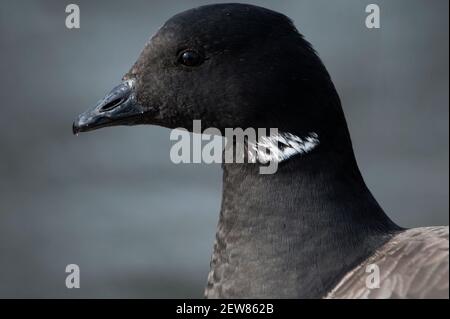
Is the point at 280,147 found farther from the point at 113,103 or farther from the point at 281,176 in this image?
the point at 113,103

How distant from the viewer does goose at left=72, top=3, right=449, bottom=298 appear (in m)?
4.41

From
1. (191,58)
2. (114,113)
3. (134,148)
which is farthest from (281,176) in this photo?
(134,148)

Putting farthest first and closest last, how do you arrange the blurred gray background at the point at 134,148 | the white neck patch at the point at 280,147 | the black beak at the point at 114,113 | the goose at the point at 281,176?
1. the blurred gray background at the point at 134,148
2. the black beak at the point at 114,113
3. the white neck patch at the point at 280,147
4. the goose at the point at 281,176

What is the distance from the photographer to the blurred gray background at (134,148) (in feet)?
32.9

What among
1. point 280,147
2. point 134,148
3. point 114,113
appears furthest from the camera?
point 134,148

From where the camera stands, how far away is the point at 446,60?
11766 mm

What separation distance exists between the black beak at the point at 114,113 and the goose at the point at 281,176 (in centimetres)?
2

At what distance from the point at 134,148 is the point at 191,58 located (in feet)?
19.8

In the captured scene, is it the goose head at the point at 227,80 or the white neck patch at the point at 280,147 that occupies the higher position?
the goose head at the point at 227,80

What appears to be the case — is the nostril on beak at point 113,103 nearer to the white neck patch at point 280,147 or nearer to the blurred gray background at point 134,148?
the white neck patch at point 280,147

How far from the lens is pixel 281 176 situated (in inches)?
182

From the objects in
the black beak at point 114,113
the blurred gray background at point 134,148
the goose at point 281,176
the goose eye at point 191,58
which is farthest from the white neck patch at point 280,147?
the blurred gray background at point 134,148
